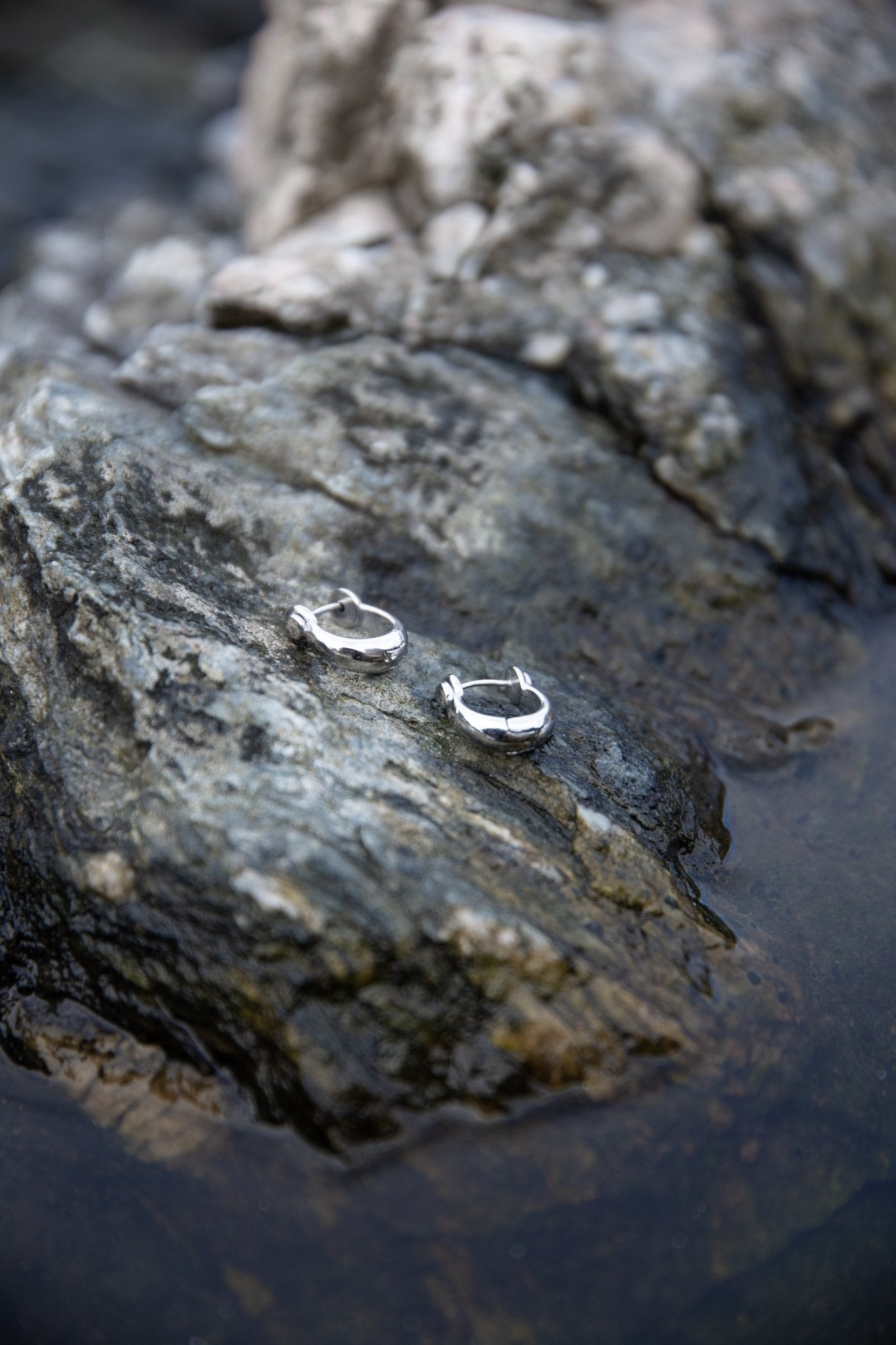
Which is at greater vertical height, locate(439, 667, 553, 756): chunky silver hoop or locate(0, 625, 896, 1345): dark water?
locate(439, 667, 553, 756): chunky silver hoop

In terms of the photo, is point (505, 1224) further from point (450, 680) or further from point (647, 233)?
point (647, 233)

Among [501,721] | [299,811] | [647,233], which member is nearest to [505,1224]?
[299,811]

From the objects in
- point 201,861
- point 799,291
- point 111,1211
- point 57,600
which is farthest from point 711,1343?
point 799,291

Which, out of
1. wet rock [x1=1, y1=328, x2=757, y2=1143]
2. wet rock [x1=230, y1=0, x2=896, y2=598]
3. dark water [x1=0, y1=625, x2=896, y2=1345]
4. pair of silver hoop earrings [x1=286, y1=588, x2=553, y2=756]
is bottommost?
dark water [x1=0, y1=625, x2=896, y2=1345]

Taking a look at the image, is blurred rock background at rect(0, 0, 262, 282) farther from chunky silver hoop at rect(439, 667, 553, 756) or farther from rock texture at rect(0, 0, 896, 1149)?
chunky silver hoop at rect(439, 667, 553, 756)

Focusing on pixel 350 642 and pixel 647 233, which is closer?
pixel 350 642

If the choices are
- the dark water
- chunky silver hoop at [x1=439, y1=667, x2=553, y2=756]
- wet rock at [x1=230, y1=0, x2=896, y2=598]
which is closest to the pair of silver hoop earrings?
chunky silver hoop at [x1=439, y1=667, x2=553, y2=756]
